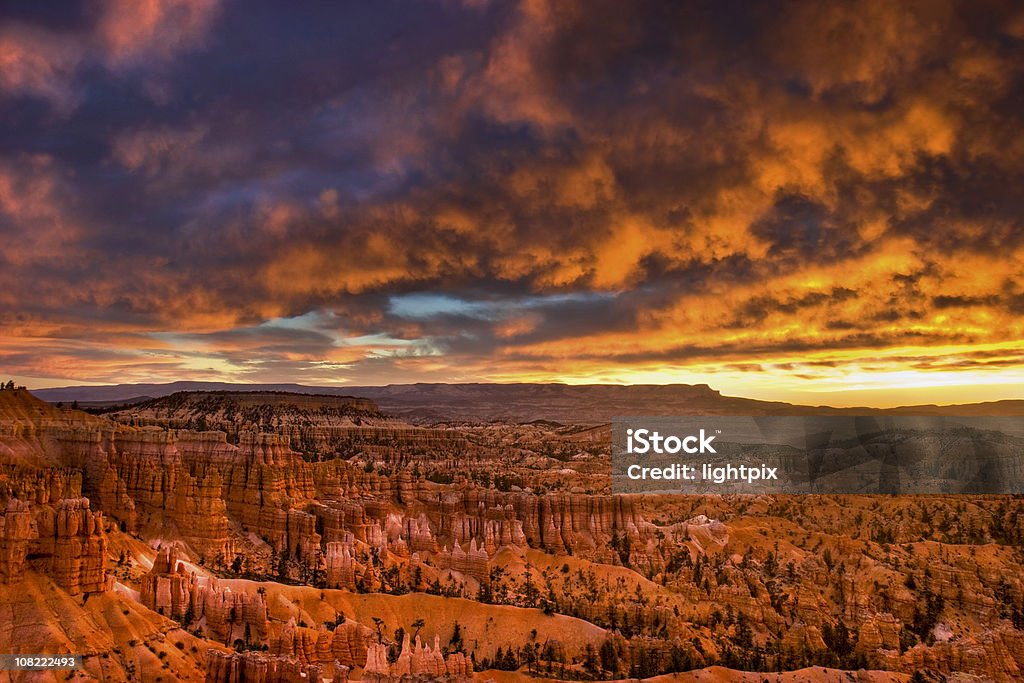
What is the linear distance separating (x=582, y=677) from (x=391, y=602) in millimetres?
15519

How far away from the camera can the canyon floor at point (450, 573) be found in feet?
122

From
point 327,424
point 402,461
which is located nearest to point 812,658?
point 402,461

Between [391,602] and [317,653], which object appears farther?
[391,602]

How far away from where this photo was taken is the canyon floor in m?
37.1

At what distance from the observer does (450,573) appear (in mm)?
66062

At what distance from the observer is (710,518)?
88.2 meters

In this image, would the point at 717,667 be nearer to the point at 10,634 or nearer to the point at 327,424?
the point at 10,634

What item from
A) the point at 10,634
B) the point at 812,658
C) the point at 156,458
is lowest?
the point at 812,658

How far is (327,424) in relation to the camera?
15525cm

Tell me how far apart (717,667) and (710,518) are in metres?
45.6

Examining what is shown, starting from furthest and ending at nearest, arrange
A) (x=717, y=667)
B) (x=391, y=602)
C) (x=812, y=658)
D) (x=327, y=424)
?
(x=327, y=424)
(x=391, y=602)
(x=812, y=658)
(x=717, y=667)

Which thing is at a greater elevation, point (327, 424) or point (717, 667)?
point (327, 424)

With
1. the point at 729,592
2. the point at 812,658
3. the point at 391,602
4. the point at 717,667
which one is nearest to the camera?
the point at 717,667

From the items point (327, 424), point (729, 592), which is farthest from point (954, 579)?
point (327, 424)
